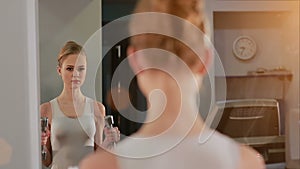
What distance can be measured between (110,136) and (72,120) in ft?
0.28

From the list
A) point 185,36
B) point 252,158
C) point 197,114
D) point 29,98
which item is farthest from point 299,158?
point 29,98

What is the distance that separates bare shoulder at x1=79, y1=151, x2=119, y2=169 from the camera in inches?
26.1

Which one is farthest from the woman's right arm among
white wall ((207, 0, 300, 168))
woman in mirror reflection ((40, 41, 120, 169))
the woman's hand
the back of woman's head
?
white wall ((207, 0, 300, 168))

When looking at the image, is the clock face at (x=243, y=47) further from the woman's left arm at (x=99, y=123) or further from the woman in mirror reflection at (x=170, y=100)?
the woman's left arm at (x=99, y=123)

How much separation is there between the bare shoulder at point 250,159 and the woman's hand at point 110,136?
244 mm

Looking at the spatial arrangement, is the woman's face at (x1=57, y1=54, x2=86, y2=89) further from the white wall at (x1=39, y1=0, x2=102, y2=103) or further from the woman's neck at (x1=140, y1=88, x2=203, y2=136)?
the woman's neck at (x1=140, y1=88, x2=203, y2=136)

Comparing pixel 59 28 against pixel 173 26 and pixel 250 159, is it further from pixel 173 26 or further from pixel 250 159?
pixel 250 159

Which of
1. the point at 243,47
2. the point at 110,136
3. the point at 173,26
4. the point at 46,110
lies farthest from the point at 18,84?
the point at 243,47

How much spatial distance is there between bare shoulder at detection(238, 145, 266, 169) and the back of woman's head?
202 millimetres

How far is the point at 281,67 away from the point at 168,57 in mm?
251

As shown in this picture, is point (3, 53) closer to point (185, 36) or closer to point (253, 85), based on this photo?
point (185, 36)

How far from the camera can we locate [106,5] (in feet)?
2.33

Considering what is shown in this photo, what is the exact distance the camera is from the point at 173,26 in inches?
26.4

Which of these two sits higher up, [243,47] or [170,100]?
[243,47]
